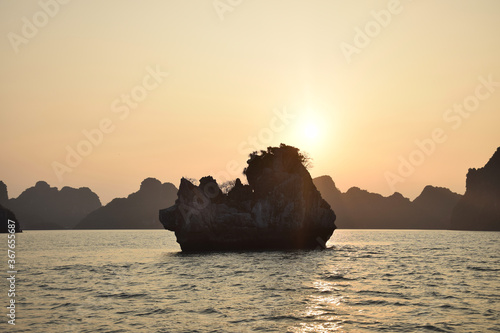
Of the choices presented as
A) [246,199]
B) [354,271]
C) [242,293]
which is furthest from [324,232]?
[242,293]

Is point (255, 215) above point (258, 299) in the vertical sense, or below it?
above

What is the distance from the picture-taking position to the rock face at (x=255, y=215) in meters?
71.9

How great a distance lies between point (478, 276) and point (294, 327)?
2673cm

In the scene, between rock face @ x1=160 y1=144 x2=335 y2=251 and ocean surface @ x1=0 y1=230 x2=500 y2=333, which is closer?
ocean surface @ x1=0 y1=230 x2=500 y2=333

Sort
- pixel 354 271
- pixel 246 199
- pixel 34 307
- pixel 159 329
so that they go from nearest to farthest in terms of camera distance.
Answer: pixel 159 329
pixel 34 307
pixel 354 271
pixel 246 199

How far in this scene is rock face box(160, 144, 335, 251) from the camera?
2830 inches

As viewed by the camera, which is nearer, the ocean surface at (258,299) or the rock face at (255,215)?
the ocean surface at (258,299)

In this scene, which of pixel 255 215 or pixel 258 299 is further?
pixel 255 215

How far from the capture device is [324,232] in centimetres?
7838

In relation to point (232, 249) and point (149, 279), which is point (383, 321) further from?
point (232, 249)

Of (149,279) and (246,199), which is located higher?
(246,199)

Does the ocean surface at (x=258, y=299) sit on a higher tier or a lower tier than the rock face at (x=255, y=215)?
lower

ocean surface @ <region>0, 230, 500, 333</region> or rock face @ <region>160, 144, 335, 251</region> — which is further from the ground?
rock face @ <region>160, 144, 335, 251</region>

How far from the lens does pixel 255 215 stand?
7362 centimetres
